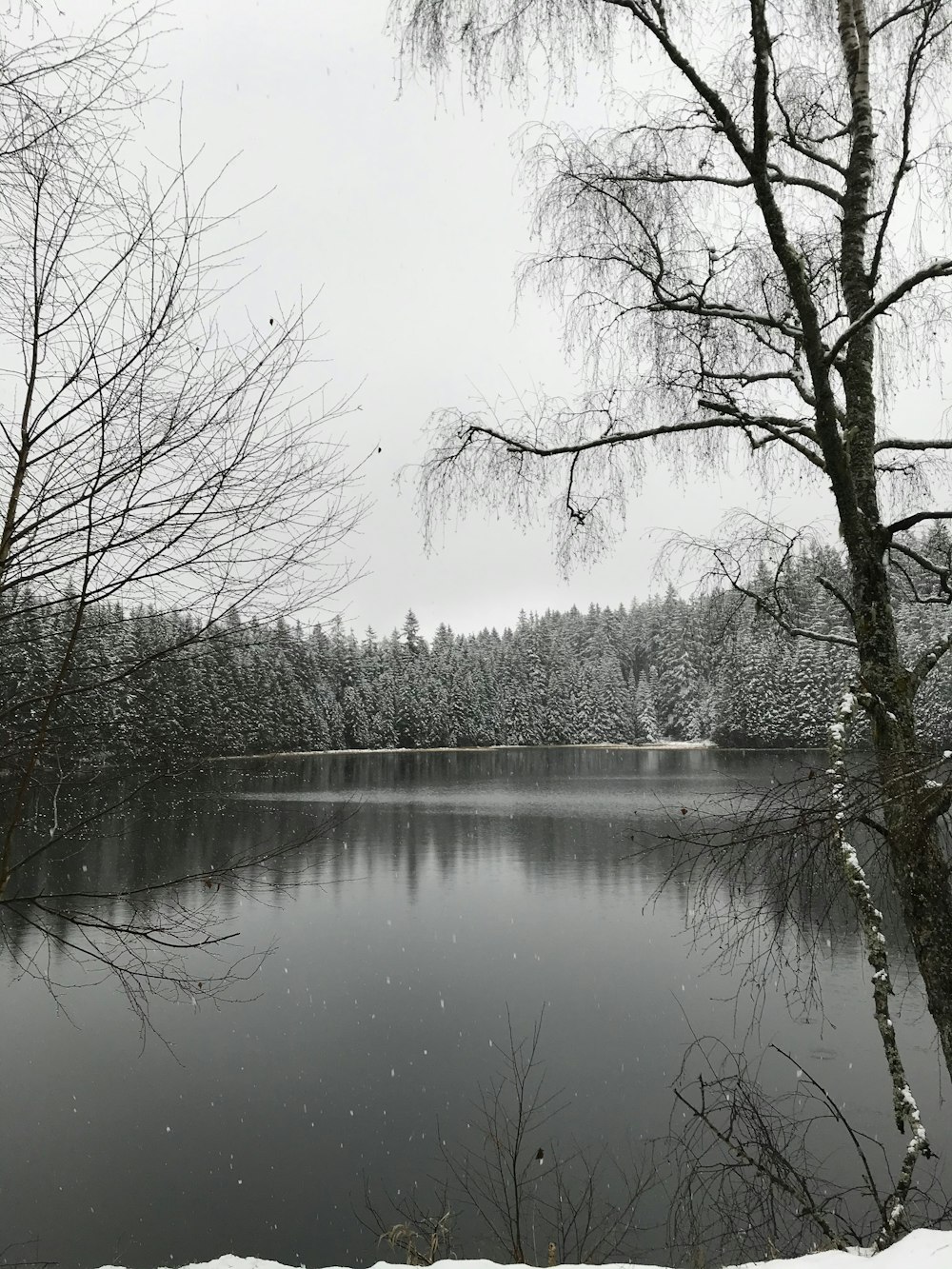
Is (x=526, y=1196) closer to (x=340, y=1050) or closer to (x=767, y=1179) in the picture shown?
(x=767, y=1179)

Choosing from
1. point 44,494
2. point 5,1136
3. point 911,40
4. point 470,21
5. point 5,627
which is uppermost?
point 911,40

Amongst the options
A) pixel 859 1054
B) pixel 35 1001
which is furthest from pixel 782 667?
pixel 35 1001

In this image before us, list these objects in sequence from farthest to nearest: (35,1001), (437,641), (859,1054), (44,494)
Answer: (437,641) < (35,1001) < (859,1054) < (44,494)

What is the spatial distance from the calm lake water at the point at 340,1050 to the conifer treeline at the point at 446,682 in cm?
41

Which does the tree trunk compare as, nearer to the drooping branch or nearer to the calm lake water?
the calm lake water

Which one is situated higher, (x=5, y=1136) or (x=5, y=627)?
(x=5, y=627)

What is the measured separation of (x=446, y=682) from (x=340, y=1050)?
58358mm

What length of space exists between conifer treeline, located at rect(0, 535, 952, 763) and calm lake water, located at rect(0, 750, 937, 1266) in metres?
0.41

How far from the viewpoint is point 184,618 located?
8.67 feet

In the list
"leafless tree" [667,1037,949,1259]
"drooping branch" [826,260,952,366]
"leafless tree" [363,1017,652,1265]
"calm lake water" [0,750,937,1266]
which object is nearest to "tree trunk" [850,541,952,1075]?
"calm lake water" [0,750,937,1266]

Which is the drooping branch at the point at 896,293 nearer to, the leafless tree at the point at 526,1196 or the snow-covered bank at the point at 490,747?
the leafless tree at the point at 526,1196

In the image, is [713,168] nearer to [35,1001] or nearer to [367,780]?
[35,1001]

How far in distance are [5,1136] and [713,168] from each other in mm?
11218

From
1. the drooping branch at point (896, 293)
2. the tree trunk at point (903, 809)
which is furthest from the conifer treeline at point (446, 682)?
the drooping branch at point (896, 293)
